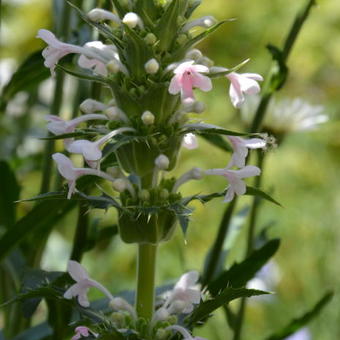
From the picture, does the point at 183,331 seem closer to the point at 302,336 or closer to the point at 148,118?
the point at 148,118

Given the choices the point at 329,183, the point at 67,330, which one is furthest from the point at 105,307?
the point at 329,183

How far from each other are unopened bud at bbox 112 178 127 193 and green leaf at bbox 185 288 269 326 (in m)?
0.13

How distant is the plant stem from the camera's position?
2.42 feet

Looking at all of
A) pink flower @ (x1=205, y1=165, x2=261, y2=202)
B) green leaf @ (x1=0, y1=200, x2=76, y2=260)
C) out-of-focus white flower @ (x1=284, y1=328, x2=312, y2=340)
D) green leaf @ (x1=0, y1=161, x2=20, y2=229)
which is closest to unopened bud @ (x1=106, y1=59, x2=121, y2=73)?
pink flower @ (x1=205, y1=165, x2=261, y2=202)

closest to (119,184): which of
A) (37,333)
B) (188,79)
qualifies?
(188,79)

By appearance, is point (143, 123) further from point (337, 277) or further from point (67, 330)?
point (337, 277)

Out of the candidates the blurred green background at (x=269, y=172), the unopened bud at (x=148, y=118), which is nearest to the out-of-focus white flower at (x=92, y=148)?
the unopened bud at (x=148, y=118)

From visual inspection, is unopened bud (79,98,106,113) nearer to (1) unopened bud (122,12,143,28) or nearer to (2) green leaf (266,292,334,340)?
(1) unopened bud (122,12,143,28)

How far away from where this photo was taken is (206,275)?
3.26 feet

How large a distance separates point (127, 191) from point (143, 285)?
95 millimetres

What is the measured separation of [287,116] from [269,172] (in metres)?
1.25

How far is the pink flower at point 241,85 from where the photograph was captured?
708 mm

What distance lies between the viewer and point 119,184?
0.71 metres

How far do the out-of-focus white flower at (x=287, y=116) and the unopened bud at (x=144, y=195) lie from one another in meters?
0.63
